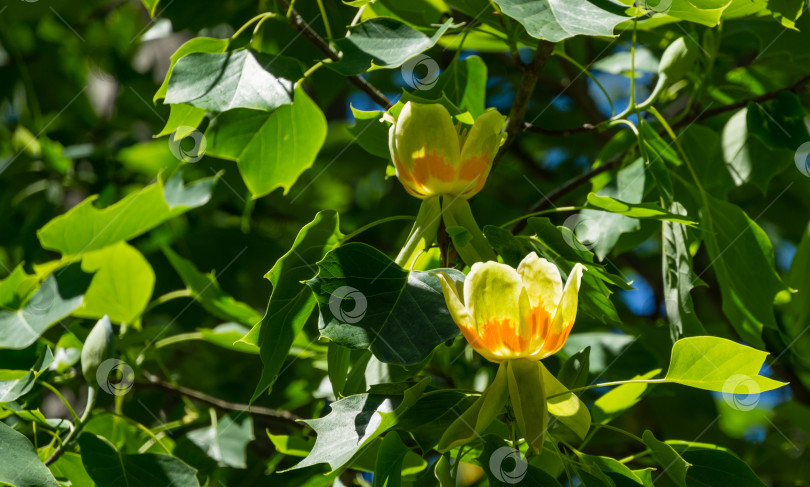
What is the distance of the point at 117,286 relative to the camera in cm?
144

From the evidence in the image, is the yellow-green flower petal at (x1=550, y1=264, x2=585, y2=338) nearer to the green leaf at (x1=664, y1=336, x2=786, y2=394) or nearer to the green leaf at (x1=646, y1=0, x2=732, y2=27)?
the green leaf at (x1=664, y1=336, x2=786, y2=394)

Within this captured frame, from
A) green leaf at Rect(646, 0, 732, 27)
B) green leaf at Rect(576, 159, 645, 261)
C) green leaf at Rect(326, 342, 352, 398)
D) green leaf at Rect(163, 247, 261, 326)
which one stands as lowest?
green leaf at Rect(163, 247, 261, 326)

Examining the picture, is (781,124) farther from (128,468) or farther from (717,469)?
(128,468)

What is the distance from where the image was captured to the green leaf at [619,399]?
42.4 inches

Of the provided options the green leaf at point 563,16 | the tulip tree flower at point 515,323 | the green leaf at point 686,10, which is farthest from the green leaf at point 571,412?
the green leaf at point 686,10

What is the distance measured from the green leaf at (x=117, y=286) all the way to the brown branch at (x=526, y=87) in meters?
0.76

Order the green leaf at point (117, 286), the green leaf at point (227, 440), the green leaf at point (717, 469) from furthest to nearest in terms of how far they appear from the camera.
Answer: the green leaf at point (117, 286) < the green leaf at point (227, 440) < the green leaf at point (717, 469)

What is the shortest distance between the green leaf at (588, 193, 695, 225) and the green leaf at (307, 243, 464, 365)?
0.73ft

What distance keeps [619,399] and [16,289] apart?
101 centimetres

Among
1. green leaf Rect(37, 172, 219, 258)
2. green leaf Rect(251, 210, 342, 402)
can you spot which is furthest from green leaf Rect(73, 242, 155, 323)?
green leaf Rect(251, 210, 342, 402)

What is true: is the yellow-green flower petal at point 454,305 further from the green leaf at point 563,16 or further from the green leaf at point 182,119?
the green leaf at point 182,119

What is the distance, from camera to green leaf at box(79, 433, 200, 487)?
1024 mm

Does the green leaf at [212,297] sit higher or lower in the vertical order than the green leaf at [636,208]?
lower

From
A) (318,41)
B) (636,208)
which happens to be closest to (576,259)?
(636,208)
